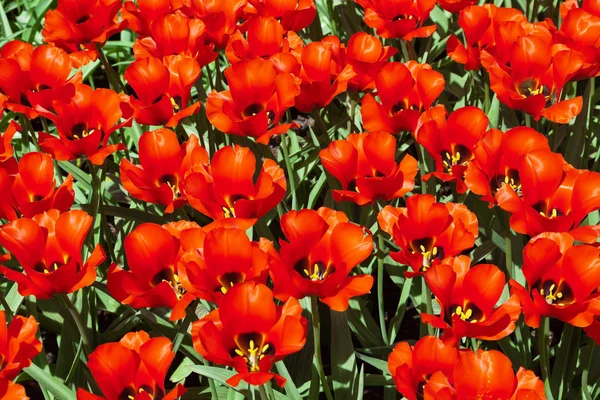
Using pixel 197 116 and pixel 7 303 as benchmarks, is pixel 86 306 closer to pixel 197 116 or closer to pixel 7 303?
pixel 7 303

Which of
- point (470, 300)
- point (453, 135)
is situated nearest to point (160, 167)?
point (453, 135)

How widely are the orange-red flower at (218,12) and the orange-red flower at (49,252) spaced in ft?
3.08

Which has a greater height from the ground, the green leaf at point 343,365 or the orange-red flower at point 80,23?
the orange-red flower at point 80,23

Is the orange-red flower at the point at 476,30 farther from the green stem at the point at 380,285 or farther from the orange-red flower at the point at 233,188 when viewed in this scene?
the orange-red flower at the point at 233,188

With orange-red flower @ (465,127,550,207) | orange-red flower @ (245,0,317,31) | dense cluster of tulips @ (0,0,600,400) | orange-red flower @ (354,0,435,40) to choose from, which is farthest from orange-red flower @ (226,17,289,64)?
orange-red flower @ (465,127,550,207)

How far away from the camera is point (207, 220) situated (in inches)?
109

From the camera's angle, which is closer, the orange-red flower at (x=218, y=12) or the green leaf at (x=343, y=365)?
the green leaf at (x=343, y=365)

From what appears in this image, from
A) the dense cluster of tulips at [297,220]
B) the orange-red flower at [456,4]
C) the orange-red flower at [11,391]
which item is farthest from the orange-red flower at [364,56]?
the orange-red flower at [11,391]

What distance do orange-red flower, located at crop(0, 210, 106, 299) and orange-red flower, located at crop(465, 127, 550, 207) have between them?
88cm

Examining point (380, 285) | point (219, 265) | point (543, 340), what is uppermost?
point (219, 265)

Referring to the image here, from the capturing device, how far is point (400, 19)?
8.80 feet

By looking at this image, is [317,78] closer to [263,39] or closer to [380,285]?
[263,39]

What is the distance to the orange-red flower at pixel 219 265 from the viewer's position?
166 centimetres

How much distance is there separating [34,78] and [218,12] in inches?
23.4
